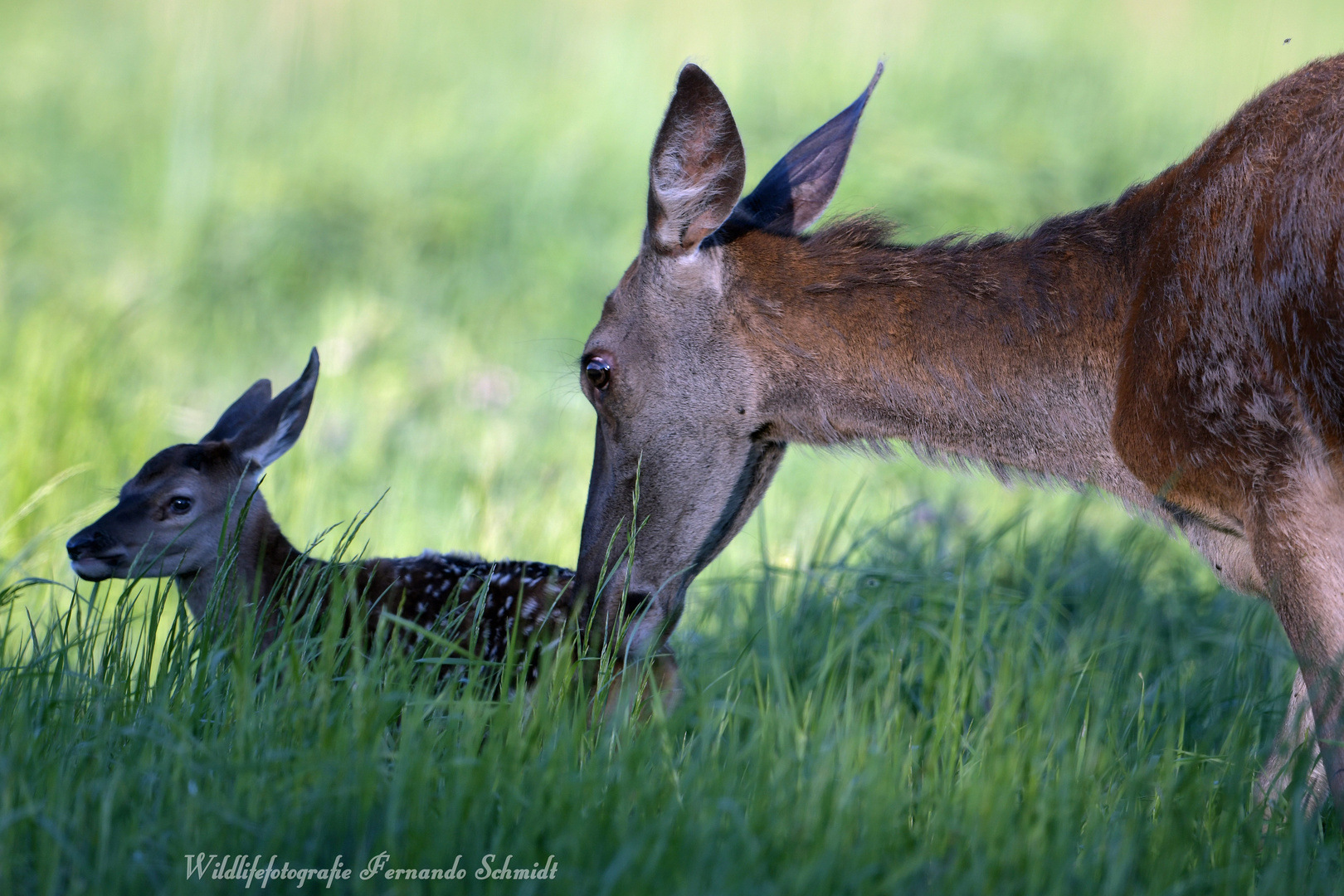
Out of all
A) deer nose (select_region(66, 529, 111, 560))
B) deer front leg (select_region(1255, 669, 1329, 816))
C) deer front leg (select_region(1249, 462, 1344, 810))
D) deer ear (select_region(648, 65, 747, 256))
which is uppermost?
deer ear (select_region(648, 65, 747, 256))

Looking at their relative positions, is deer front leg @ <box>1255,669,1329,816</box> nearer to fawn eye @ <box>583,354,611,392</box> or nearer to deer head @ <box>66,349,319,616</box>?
fawn eye @ <box>583,354,611,392</box>

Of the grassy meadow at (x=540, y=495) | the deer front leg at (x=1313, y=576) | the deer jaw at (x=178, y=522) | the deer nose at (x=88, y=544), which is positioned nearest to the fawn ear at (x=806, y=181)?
the grassy meadow at (x=540, y=495)

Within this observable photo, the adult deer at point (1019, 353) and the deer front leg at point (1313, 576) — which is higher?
the adult deer at point (1019, 353)

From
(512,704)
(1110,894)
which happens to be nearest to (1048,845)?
(1110,894)

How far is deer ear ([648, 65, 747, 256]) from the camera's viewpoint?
11.8 feet

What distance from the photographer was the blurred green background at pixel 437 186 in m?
5.94

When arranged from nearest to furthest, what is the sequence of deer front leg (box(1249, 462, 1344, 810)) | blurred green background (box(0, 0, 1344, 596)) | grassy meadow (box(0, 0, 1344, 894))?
grassy meadow (box(0, 0, 1344, 894)) → deer front leg (box(1249, 462, 1344, 810)) → blurred green background (box(0, 0, 1344, 596))

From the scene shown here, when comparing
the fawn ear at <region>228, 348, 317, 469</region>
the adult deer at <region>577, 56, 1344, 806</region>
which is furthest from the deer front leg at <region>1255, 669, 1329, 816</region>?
the fawn ear at <region>228, 348, 317, 469</region>

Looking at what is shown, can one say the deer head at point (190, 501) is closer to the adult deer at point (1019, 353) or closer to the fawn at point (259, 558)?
the fawn at point (259, 558)

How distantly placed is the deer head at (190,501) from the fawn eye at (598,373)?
92 cm

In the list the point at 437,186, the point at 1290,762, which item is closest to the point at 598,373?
the point at 1290,762

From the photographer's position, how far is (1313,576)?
295cm

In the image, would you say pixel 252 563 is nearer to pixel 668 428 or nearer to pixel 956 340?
pixel 668 428

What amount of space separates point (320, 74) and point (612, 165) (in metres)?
3.59
